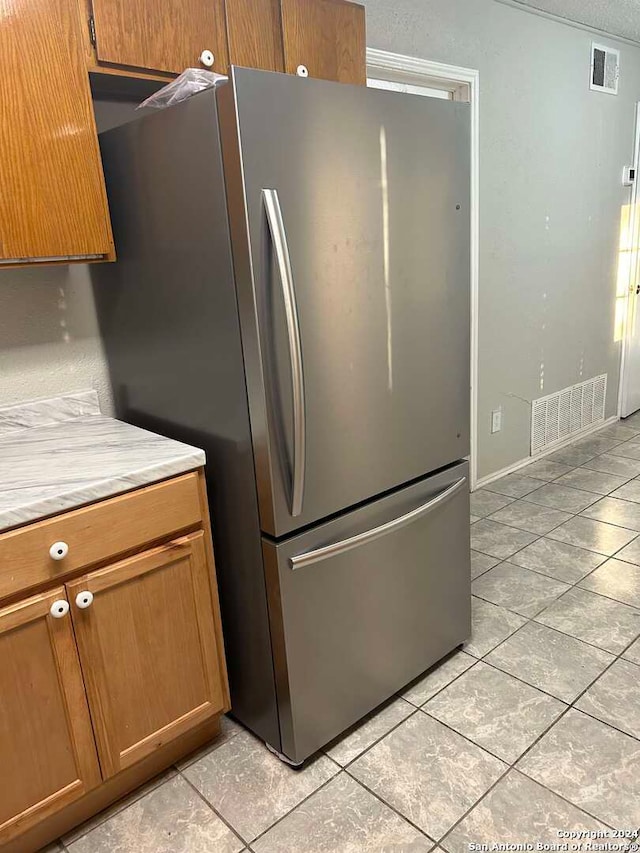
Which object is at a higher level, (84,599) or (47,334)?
(47,334)

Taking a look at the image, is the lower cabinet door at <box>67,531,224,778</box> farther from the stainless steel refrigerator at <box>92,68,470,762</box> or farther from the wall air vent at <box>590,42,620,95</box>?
the wall air vent at <box>590,42,620,95</box>

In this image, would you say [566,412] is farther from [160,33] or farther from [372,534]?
[160,33]

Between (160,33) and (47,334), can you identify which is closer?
(160,33)

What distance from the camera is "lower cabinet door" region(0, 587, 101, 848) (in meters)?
1.34

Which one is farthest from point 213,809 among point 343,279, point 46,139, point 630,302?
point 630,302

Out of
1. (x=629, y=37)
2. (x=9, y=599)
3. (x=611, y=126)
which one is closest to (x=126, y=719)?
(x=9, y=599)

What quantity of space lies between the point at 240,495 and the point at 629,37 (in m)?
4.03

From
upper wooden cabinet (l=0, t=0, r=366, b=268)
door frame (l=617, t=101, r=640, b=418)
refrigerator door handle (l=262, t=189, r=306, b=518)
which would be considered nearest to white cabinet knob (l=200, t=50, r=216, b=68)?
upper wooden cabinet (l=0, t=0, r=366, b=268)

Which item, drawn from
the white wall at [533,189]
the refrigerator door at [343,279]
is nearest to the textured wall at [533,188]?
the white wall at [533,189]

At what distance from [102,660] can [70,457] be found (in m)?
0.49

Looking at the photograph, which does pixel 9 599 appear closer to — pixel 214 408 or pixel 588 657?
pixel 214 408

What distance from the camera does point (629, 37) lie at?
12.9ft

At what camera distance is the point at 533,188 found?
3.50 meters

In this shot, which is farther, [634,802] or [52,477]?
[634,802]
